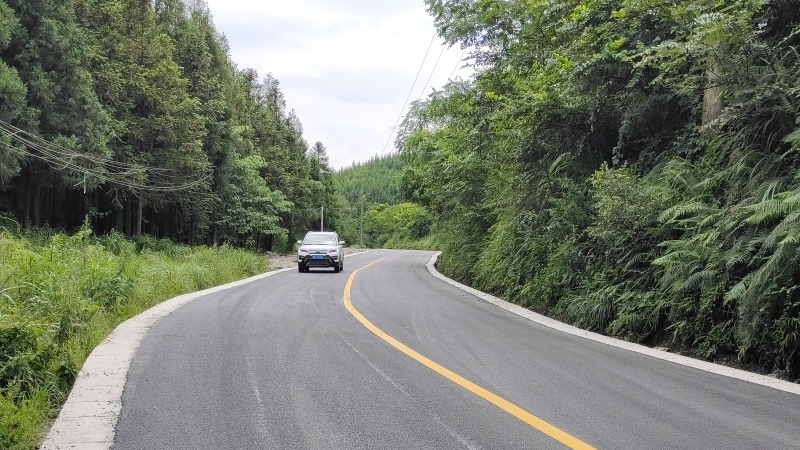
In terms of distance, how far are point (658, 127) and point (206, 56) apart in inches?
1479

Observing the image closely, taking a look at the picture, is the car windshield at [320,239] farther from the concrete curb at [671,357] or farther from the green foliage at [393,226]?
the green foliage at [393,226]

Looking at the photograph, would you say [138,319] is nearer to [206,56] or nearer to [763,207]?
[763,207]

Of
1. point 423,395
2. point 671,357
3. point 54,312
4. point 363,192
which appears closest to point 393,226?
point 363,192

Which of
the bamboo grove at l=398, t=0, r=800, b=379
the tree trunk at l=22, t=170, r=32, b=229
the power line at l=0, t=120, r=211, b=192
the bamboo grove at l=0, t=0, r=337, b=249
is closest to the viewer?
the bamboo grove at l=398, t=0, r=800, b=379

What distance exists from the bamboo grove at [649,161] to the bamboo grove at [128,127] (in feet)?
61.9

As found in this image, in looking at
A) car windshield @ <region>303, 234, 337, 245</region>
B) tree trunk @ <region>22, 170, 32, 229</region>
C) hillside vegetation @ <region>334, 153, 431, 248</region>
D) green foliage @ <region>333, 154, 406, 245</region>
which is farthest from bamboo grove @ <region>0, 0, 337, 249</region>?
green foliage @ <region>333, 154, 406, 245</region>

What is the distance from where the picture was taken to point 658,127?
12.1 m

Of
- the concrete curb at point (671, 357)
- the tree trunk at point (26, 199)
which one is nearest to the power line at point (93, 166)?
the tree trunk at point (26, 199)

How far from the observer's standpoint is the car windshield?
2694 centimetres

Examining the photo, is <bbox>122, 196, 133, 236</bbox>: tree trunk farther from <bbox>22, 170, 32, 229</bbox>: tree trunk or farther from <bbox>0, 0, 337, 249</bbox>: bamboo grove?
<bbox>22, 170, 32, 229</bbox>: tree trunk

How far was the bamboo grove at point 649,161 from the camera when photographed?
7.58m

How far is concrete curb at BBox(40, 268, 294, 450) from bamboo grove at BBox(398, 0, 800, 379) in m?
6.78

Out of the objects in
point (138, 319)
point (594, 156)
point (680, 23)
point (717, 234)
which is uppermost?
point (680, 23)

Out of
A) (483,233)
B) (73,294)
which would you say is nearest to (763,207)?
(73,294)
